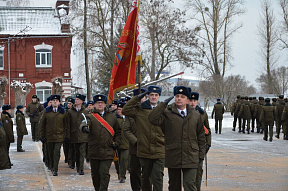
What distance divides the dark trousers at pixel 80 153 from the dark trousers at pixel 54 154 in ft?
1.54

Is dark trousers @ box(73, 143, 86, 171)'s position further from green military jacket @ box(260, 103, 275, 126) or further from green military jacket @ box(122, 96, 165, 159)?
green military jacket @ box(260, 103, 275, 126)

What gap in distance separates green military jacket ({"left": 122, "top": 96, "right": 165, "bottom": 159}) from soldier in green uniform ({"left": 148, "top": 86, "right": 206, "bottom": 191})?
0.89m

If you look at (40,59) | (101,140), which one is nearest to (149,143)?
(101,140)

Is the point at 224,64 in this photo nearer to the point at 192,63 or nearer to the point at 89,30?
the point at 192,63

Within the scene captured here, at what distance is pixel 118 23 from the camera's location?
3675 centimetres

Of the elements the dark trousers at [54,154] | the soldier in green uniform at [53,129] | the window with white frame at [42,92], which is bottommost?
the dark trousers at [54,154]

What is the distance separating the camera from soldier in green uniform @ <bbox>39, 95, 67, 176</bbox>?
12570mm

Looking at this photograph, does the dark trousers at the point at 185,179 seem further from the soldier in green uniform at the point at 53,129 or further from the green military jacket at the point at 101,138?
the soldier in green uniform at the point at 53,129

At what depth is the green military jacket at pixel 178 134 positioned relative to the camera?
285 inches

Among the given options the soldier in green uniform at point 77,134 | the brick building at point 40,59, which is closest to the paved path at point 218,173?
the soldier in green uniform at point 77,134

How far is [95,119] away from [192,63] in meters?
27.9

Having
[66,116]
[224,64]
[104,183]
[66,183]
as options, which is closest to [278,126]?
[66,116]

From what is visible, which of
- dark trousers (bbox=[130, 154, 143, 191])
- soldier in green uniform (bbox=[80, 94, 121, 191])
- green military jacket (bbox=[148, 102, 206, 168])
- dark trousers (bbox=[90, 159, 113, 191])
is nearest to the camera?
green military jacket (bbox=[148, 102, 206, 168])

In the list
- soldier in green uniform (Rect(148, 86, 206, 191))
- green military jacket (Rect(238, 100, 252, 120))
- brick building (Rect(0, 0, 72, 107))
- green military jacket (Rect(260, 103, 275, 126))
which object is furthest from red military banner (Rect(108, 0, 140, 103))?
brick building (Rect(0, 0, 72, 107))
